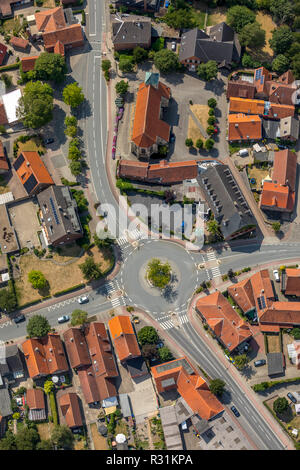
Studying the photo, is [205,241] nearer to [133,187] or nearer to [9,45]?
[133,187]

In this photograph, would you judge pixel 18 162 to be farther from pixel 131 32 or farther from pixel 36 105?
pixel 131 32

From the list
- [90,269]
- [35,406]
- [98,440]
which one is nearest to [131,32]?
[90,269]

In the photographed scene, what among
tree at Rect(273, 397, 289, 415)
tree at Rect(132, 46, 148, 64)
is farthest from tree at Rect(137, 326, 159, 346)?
tree at Rect(132, 46, 148, 64)

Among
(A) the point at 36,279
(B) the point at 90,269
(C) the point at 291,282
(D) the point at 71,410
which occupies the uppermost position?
(B) the point at 90,269

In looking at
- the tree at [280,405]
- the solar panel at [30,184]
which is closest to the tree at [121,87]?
the solar panel at [30,184]

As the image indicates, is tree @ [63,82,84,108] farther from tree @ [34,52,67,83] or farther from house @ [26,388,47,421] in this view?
house @ [26,388,47,421]

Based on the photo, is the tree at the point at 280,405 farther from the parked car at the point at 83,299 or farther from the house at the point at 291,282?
the parked car at the point at 83,299
